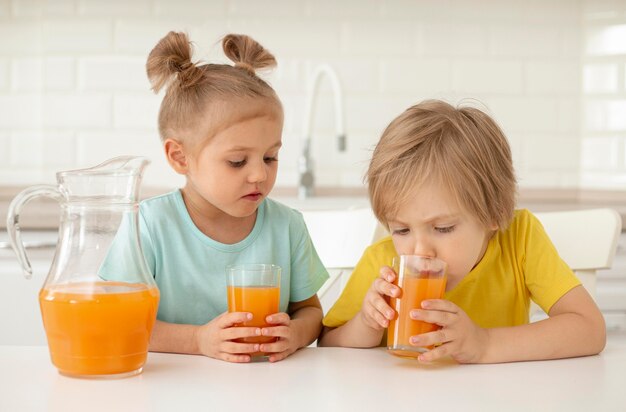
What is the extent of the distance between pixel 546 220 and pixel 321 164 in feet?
5.18

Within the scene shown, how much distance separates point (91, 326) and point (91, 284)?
0.05m

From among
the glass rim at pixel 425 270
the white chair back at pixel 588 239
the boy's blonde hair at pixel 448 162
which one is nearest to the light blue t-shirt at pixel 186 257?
the boy's blonde hair at pixel 448 162

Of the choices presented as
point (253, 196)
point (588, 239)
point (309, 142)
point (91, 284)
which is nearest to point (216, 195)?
point (253, 196)

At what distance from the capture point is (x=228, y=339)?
3.88ft

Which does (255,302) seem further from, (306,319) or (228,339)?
(306,319)

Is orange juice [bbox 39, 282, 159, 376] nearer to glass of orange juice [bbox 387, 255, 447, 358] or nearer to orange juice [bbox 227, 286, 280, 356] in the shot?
orange juice [bbox 227, 286, 280, 356]

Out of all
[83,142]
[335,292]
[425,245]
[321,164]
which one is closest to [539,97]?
[321,164]

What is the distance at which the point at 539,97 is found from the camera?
332cm

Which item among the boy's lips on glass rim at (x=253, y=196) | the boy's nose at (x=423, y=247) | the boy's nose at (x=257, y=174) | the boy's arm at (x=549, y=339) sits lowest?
the boy's arm at (x=549, y=339)

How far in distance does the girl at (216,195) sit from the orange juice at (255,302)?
119 mm

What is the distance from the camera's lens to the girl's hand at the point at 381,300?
122 centimetres

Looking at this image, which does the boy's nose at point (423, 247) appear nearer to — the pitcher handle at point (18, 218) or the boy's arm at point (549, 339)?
the boy's arm at point (549, 339)

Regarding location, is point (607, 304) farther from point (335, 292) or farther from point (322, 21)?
point (322, 21)

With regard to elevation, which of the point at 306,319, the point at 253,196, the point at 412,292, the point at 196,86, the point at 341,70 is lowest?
the point at 306,319
